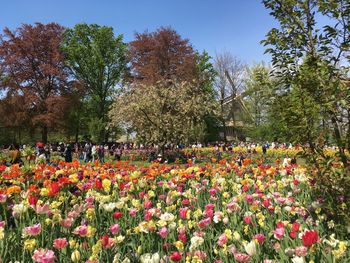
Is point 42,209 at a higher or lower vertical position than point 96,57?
lower

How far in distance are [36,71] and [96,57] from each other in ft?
30.6

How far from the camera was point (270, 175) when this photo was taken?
570cm

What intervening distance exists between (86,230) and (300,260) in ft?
5.27

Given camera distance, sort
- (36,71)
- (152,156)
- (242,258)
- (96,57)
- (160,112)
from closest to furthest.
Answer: (242,258) < (160,112) < (152,156) < (36,71) < (96,57)

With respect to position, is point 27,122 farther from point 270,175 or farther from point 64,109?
point 270,175

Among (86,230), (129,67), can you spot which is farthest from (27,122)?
(86,230)

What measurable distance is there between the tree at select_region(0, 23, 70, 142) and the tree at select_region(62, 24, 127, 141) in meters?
5.89

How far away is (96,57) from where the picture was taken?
146 ft

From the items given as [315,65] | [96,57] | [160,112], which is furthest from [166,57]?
[315,65]

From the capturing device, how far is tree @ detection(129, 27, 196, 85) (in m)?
37.2

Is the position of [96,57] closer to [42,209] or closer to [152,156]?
[152,156]

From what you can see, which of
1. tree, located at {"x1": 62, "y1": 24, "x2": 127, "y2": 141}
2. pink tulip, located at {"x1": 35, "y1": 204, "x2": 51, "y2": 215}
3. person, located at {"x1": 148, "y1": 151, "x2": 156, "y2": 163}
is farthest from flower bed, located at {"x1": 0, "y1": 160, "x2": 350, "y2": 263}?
tree, located at {"x1": 62, "y1": 24, "x2": 127, "y2": 141}

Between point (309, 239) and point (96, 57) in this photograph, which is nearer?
point (309, 239)

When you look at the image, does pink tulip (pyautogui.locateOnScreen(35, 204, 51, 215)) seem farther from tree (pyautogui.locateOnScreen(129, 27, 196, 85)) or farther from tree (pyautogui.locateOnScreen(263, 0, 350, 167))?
tree (pyautogui.locateOnScreen(129, 27, 196, 85))
